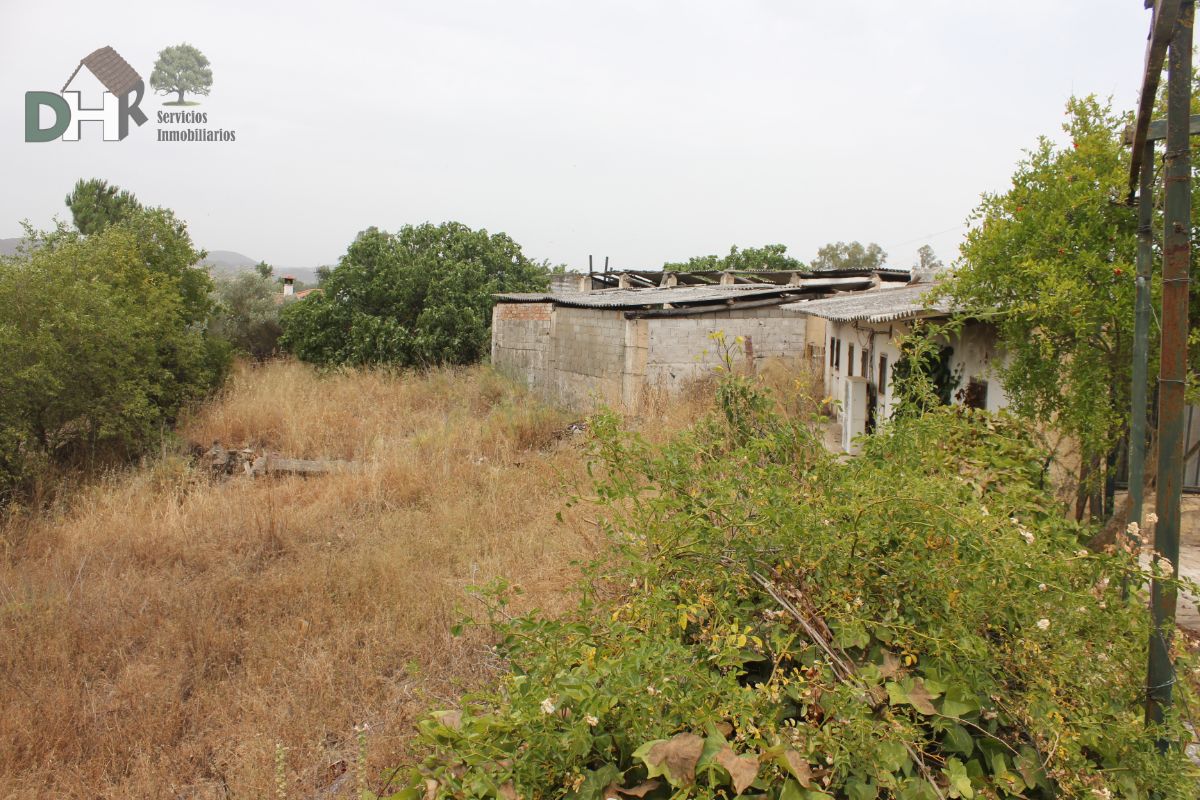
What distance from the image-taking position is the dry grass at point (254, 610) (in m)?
3.96

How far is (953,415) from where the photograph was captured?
136 inches

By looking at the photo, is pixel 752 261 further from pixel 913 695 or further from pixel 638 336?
pixel 913 695

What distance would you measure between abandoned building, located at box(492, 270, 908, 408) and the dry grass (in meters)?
3.74

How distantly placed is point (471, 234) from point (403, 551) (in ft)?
53.5

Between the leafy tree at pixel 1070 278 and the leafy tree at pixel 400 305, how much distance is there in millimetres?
15330

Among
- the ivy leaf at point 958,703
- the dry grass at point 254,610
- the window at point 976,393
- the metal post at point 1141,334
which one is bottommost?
the dry grass at point 254,610

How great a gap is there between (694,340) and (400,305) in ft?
31.2

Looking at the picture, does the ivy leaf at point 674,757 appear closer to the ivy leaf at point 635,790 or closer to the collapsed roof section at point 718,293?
the ivy leaf at point 635,790

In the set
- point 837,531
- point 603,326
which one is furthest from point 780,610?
point 603,326

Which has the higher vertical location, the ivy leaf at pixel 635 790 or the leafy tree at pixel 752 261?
the leafy tree at pixel 752 261

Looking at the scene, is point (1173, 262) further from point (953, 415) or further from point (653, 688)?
point (653, 688)

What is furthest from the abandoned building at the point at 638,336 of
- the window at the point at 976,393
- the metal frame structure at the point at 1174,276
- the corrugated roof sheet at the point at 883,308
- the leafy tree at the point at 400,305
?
the metal frame structure at the point at 1174,276

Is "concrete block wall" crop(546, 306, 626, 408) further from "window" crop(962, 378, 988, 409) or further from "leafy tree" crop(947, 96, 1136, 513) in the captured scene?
"leafy tree" crop(947, 96, 1136, 513)

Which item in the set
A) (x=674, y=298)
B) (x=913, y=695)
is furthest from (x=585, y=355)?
(x=913, y=695)
